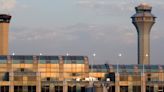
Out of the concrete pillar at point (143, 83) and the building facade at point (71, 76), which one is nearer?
the building facade at point (71, 76)

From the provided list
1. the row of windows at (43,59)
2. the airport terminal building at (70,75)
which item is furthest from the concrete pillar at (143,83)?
the row of windows at (43,59)

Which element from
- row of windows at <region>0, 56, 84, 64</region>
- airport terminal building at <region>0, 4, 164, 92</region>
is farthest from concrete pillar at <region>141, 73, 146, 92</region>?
row of windows at <region>0, 56, 84, 64</region>

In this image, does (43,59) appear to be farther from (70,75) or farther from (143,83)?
(143,83)

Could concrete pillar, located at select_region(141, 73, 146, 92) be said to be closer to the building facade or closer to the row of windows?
the building facade

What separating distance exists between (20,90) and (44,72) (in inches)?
808

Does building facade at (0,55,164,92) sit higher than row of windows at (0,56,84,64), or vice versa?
row of windows at (0,56,84,64)

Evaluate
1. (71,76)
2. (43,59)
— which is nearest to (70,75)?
(71,76)

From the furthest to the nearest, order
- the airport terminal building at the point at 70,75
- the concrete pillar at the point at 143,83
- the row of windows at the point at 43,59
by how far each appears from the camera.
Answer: the row of windows at the point at 43,59
the concrete pillar at the point at 143,83
the airport terminal building at the point at 70,75

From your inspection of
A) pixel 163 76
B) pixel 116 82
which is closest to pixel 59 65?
pixel 116 82

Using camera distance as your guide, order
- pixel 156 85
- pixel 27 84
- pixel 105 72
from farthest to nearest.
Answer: pixel 105 72 → pixel 156 85 → pixel 27 84

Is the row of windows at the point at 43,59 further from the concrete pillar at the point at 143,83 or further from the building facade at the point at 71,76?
the concrete pillar at the point at 143,83

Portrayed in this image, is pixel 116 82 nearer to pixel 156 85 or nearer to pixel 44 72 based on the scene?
pixel 156 85

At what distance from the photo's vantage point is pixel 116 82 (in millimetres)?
169500

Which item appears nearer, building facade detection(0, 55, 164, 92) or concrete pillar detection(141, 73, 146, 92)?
building facade detection(0, 55, 164, 92)
